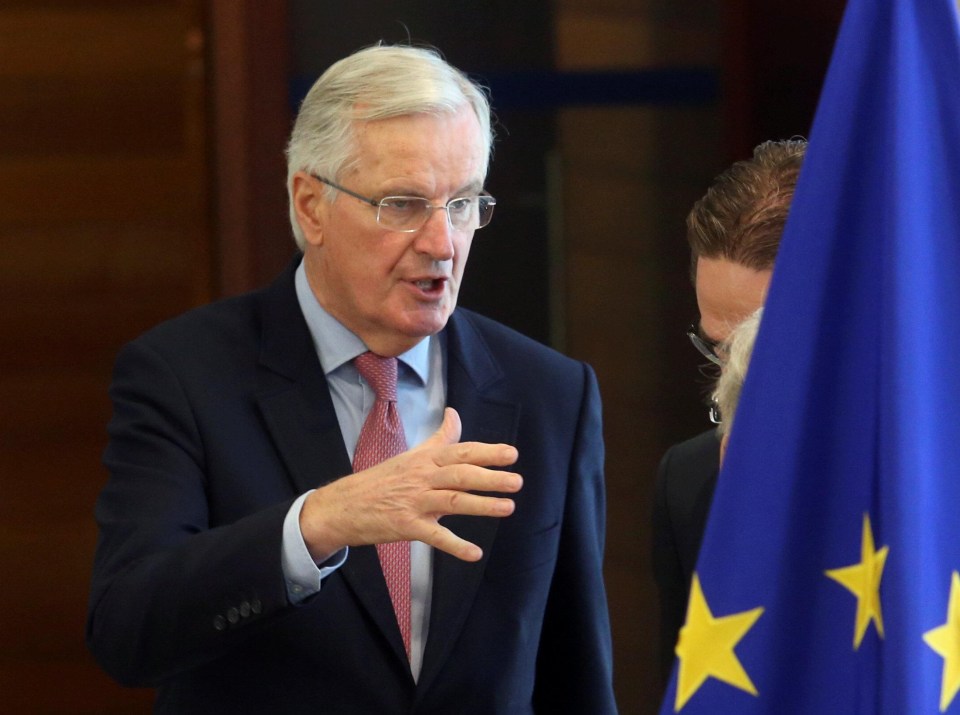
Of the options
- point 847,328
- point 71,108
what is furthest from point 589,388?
point 71,108

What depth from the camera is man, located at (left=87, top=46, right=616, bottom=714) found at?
5.87 feet

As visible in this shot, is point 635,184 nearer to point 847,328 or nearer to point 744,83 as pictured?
point 744,83

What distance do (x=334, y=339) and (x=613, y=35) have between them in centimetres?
196

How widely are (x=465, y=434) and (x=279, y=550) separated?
0.42 m

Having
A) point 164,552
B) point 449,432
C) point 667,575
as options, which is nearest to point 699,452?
point 667,575

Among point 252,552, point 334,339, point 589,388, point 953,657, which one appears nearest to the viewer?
point 953,657

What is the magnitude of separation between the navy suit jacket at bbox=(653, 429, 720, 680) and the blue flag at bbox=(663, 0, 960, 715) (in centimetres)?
92

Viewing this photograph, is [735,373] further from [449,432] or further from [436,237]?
[436,237]

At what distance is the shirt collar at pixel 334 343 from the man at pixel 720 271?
1.28ft

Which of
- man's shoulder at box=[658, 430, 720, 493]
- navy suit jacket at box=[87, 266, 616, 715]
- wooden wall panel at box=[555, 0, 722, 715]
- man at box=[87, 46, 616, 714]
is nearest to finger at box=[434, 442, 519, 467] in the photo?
man at box=[87, 46, 616, 714]

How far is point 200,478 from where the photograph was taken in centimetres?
192

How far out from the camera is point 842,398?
121 centimetres

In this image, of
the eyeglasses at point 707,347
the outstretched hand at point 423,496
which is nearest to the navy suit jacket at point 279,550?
the outstretched hand at point 423,496

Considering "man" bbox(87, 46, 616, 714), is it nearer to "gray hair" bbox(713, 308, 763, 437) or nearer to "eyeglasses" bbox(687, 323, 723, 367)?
"eyeglasses" bbox(687, 323, 723, 367)
